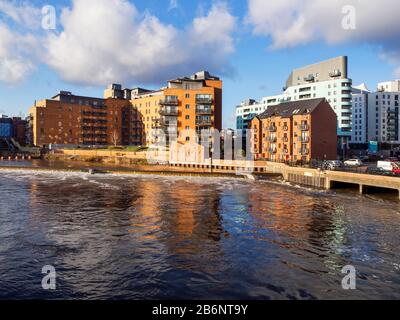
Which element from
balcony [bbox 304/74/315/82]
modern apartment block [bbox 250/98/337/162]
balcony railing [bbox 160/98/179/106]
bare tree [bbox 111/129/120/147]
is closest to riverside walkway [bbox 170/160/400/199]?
modern apartment block [bbox 250/98/337/162]

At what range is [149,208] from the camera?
160 feet

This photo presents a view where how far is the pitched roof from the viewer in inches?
4517

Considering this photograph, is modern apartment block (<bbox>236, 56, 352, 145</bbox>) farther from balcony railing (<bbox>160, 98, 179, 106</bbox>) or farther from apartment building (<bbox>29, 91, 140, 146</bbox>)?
apartment building (<bbox>29, 91, 140, 146</bbox>)

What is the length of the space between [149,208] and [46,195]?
21.9 metres

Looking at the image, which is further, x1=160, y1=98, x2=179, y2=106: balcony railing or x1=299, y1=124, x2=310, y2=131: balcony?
x1=160, y1=98, x2=179, y2=106: balcony railing

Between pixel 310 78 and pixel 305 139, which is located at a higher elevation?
pixel 310 78

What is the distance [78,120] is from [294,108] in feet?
362

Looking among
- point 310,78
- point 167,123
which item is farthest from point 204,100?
point 310,78

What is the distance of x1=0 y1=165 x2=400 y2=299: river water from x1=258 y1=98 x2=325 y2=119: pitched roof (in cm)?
6286

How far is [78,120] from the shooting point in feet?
601

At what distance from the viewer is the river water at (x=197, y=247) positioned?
2219 cm

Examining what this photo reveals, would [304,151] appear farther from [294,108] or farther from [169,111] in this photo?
[169,111]

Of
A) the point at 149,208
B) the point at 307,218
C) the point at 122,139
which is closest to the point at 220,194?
the point at 149,208
